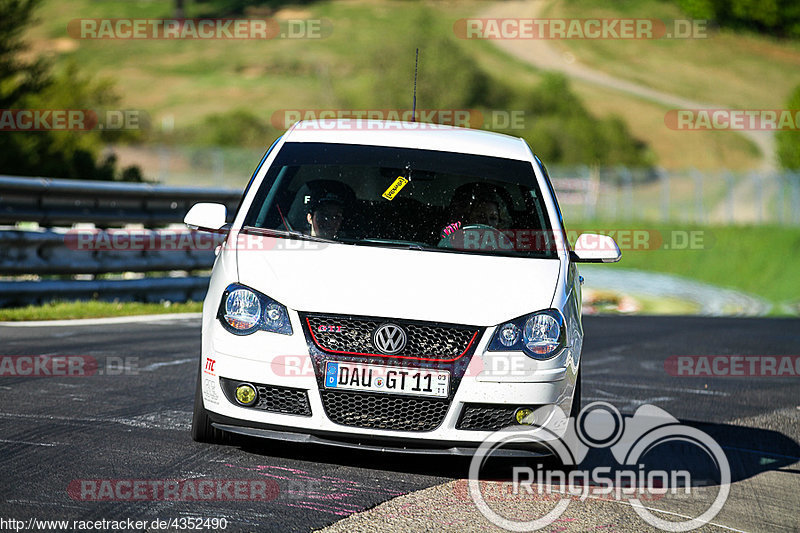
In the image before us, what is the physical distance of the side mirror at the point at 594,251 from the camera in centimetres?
684

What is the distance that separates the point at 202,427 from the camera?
604cm

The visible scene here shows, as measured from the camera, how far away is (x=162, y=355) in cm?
944

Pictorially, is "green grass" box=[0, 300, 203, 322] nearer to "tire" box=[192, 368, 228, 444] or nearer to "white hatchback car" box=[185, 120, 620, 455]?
"white hatchback car" box=[185, 120, 620, 455]

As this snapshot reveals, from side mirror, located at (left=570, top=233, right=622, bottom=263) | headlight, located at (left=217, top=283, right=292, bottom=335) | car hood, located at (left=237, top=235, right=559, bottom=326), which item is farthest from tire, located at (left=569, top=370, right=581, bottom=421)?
headlight, located at (left=217, top=283, right=292, bottom=335)

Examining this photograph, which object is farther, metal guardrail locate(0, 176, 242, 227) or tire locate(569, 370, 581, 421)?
metal guardrail locate(0, 176, 242, 227)

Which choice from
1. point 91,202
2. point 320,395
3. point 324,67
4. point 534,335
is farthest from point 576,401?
point 324,67

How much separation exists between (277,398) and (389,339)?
1.99ft

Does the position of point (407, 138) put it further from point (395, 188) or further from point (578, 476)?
point (578, 476)

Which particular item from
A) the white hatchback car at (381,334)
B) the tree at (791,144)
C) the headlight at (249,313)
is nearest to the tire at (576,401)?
the white hatchback car at (381,334)

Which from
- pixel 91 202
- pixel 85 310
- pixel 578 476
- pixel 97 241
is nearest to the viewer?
pixel 578 476

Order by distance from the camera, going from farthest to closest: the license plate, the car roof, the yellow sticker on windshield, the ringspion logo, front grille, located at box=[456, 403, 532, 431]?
the car roof, the yellow sticker on windshield, front grille, located at box=[456, 403, 532, 431], the license plate, the ringspion logo

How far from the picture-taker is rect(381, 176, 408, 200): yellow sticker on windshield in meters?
6.83

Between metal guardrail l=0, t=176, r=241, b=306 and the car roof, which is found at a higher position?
the car roof

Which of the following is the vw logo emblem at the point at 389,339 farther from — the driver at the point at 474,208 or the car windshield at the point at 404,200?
the driver at the point at 474,208
